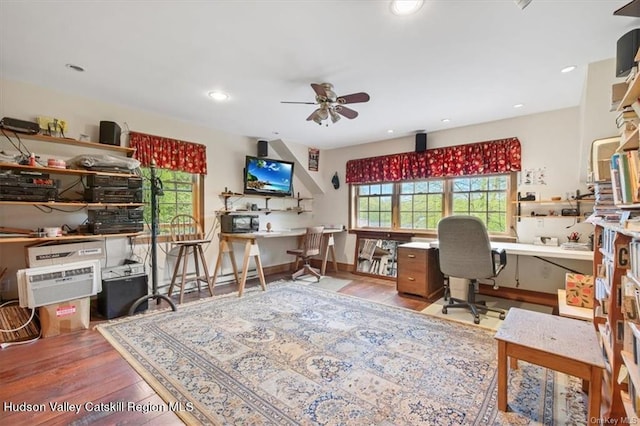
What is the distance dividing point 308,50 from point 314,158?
11.4 ft

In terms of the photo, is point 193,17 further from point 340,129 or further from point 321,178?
point 321,178

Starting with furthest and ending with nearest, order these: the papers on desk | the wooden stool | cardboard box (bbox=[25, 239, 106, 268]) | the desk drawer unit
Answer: the desk drawer unit
the wooden stool
the papers on desk
cardboard box (bbox=[25, 239, 106, 268])

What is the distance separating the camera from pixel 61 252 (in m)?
2.82

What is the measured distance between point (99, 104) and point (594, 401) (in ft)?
15.9

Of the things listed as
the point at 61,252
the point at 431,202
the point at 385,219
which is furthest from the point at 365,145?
the point at 61,252

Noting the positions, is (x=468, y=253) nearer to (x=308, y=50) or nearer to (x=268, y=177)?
(x=308, y=50)

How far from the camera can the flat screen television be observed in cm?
468

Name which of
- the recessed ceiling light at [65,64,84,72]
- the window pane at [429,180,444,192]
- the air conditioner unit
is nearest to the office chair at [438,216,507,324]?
the window pane at [429,180,444,192]

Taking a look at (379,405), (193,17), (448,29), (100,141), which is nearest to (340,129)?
(448,29)

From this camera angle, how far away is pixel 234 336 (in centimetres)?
259

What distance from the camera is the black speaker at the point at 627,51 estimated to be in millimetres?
1779

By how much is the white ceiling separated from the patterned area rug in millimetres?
2365

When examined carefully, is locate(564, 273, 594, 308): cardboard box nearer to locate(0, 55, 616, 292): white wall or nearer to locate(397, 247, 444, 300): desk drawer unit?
locate(0, 55, 616, 292): white wall

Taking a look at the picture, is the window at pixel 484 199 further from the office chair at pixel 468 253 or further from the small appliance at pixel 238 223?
the small appliance at pixel 238 223
